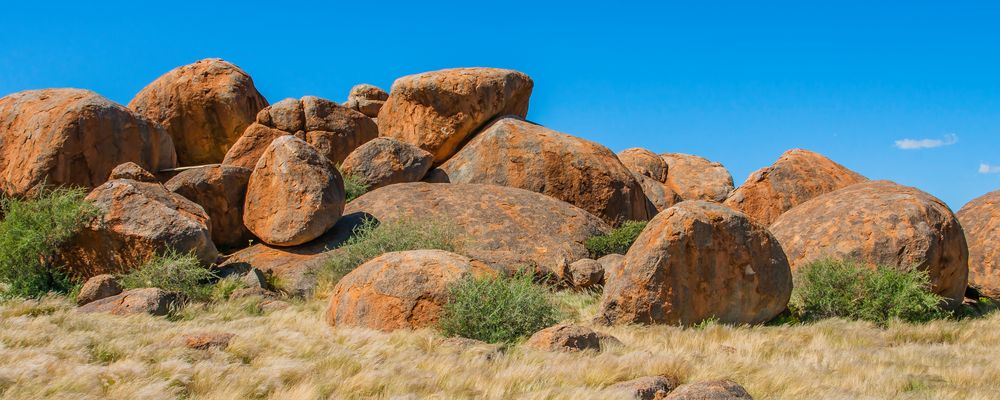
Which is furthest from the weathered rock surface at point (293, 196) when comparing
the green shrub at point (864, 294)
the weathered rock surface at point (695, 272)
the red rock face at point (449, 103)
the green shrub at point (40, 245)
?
the green shrub at point (864, 294)

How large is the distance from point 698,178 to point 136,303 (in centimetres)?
2529

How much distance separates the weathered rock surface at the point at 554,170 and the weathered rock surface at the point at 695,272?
32.2ft

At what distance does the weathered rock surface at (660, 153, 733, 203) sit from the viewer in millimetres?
33406

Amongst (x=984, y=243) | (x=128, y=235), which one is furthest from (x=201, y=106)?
(x=984, y=243)

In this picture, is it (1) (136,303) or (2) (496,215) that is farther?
(2) (496,215)

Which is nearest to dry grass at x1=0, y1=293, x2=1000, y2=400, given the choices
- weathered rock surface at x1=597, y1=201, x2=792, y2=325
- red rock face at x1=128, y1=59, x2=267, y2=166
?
weathered rock surface at x1=597, y1=201, x2=792, y2=325

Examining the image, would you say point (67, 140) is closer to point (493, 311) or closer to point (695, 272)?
point (493, 311)

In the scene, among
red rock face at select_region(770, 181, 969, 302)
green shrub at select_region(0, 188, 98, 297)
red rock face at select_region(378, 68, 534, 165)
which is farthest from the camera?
red rock face at select_region(378, 68, 534, 165)

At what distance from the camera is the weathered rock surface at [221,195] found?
18328 millimetres

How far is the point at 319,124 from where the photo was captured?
89.3 feet

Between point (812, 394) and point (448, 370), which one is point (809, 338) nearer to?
point (812, 394)

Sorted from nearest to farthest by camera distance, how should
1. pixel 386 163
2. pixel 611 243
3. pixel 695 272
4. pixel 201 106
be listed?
1. pixel 695 272
2. pixel 611 243
3. pixel 386 163
4. pixel 201 106

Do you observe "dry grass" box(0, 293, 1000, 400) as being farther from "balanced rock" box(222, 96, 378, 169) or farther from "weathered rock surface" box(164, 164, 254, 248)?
"balanced rock" box(222, 96, 378, 169)

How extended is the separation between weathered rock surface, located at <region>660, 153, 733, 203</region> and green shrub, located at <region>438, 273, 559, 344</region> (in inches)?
839
